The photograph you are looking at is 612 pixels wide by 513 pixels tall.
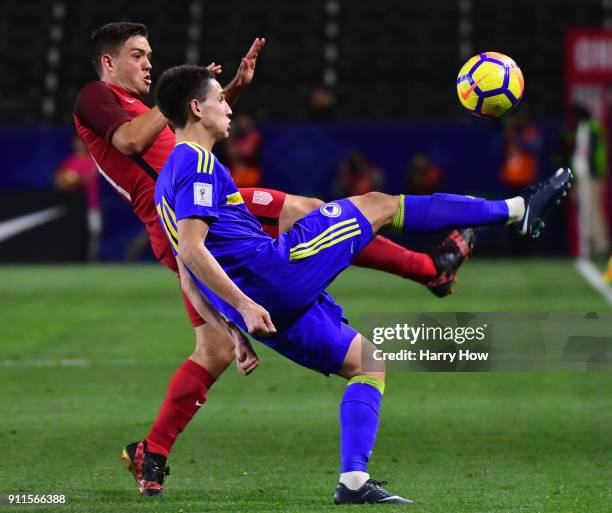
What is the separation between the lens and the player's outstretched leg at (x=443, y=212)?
6.16 metres

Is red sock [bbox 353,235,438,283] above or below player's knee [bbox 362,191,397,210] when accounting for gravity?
below

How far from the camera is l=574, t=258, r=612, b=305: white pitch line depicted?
16183mm

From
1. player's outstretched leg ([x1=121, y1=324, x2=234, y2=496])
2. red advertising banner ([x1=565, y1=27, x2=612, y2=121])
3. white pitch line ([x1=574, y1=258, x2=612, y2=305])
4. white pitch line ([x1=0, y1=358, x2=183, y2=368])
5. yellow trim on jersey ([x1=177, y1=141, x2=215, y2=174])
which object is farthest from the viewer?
red advertising banner ([x1=565, y1=27, x2=612, y2=121])

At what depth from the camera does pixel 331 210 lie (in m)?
6.14

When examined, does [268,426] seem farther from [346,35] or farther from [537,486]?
[346,35]

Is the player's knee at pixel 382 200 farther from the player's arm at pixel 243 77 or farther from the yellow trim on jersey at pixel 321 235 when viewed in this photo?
the player's arm at pixel 243 77

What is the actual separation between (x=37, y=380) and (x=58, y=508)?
181 inches

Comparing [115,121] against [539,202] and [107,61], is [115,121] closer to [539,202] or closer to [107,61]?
[107,61]

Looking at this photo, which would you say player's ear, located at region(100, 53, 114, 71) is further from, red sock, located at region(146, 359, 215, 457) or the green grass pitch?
the green grass pitch

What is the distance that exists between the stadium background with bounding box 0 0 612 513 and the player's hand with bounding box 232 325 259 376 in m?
0.64

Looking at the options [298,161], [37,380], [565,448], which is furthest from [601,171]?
[565,448]

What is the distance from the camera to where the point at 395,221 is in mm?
6180

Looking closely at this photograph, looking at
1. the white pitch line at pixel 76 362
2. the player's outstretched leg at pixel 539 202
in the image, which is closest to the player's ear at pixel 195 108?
the player's outstretched leg at pixel 539 202
